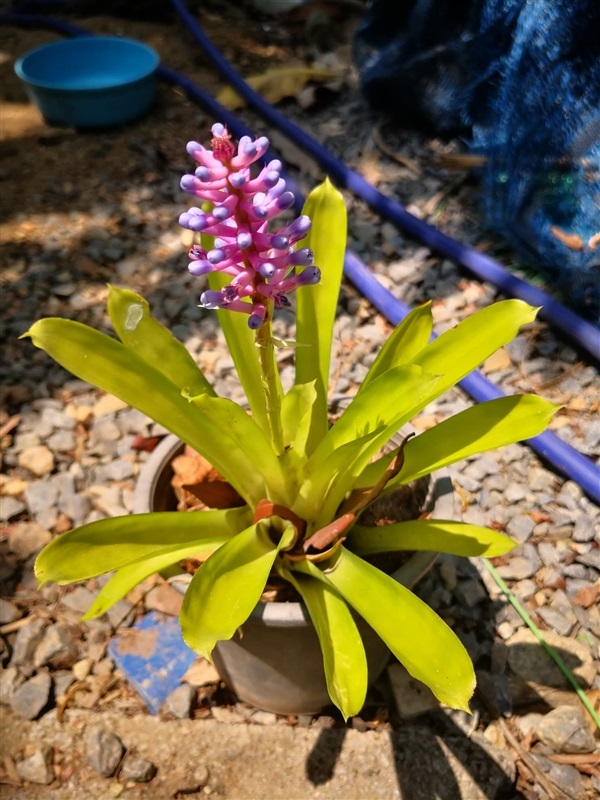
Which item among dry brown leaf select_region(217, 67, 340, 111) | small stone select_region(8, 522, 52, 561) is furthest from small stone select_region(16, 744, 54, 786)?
dry brown leaf select_region(217, 67, 340, 111)

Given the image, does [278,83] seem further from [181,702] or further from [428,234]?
[181,702]

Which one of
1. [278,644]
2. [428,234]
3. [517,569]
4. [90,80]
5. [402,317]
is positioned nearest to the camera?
[278,644]

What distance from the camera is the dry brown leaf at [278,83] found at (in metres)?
3.41

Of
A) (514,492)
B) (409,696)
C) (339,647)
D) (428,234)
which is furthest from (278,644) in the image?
(428,234)

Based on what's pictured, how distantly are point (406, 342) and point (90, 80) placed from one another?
3.05 meters

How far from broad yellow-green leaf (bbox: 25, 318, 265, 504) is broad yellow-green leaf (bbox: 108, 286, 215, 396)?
3cm

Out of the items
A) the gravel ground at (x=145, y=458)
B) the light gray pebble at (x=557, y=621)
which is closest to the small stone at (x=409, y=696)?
the gravel ground at (x=145, y=458)

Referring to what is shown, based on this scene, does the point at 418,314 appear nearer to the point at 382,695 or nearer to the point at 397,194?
the point at 382,695

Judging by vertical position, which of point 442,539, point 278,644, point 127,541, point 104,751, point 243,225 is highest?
point 243,225

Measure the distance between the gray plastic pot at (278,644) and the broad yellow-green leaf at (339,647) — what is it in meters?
0.05

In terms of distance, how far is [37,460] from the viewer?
6.66 feet

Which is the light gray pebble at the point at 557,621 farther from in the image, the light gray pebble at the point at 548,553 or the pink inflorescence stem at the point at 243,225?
the pink inflorescence stem at the point at 243,225

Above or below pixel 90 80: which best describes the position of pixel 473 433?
above

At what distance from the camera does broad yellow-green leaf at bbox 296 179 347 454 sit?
1.24m
